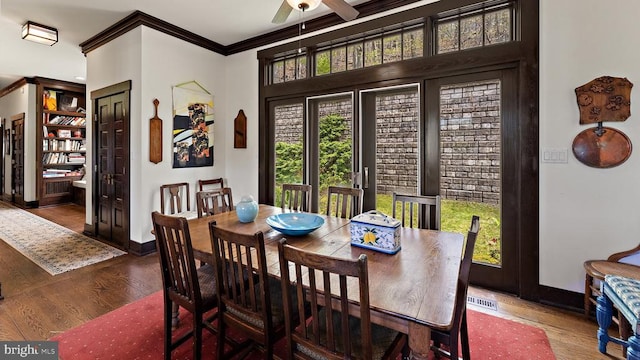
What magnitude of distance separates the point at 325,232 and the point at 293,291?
479mm

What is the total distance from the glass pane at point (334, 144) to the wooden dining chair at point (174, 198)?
182 cm

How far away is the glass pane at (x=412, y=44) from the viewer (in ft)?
10.2

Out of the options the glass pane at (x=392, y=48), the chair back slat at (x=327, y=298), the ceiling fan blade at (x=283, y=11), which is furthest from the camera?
the glass pane at (x=392, y=48)

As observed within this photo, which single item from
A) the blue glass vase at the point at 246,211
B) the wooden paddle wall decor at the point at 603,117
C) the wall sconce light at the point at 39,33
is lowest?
the blue glass vase at the point at 246,211

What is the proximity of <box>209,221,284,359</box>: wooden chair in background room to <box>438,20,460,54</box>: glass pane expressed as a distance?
2720 millimetres

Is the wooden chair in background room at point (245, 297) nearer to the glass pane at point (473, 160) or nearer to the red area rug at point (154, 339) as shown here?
the red area rug at point (154, 339)

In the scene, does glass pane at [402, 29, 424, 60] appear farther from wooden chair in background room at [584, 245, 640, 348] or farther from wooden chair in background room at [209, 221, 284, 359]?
wooden chair in background room at [209, 221, 284, 359]

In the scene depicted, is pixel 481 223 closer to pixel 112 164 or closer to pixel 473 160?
pixel 473 160

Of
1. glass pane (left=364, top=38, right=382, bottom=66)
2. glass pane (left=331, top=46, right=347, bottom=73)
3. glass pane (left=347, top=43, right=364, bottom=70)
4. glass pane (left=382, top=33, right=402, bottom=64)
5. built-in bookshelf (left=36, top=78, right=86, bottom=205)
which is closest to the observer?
glass pane (left=382, top=33, right=402, bottom=64)

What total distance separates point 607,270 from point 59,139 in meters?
9.59

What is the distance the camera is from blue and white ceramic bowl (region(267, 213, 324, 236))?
1945 mm

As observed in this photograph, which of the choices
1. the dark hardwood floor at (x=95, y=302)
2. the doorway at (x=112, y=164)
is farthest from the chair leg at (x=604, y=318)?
the doorway at (x=112, y=164)

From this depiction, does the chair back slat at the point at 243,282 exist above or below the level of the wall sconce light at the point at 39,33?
below

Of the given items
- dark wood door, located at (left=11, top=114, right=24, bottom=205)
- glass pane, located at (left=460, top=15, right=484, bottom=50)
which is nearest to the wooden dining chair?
glass pane, located at (left=460, top=15, right=484, bottom=50)
